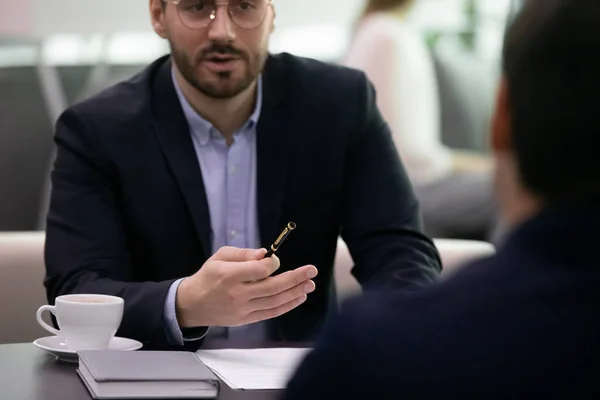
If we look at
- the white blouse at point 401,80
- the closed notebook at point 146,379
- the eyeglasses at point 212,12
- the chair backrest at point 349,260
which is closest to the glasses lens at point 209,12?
the eyeglasses at point 212,12

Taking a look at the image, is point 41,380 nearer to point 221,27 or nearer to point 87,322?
point 87,322

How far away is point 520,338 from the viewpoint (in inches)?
28.7

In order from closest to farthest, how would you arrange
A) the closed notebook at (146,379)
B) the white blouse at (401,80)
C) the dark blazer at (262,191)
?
the closed notebook at (146,379), the dark blazer at (262,191), the white blouse at (401,80)

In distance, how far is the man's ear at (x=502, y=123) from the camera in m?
0.77

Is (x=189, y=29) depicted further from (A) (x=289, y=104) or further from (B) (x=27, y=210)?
(B) (x=27, y=210)

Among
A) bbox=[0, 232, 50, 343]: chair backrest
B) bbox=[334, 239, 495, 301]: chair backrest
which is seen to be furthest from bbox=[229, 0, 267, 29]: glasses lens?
bbox=[0, 232, 50, 343]: chair backrest

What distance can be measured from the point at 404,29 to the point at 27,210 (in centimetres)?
150

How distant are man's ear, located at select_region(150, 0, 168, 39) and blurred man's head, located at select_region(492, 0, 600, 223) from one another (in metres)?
1.55

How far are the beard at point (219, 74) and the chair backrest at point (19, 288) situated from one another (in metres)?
0.45

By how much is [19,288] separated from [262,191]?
50 cm

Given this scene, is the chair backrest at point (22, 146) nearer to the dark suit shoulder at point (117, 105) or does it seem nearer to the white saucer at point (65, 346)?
the dark suit shoulder at point (117, 105)

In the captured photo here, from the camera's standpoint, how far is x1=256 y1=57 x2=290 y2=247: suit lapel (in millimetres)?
2123

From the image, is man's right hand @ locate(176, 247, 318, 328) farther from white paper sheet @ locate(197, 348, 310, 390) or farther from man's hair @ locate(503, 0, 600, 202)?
man's hair @ locate(503, 0, 600, 202)

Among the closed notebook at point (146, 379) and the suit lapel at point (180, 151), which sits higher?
the suit lapel at point (180, 151)
